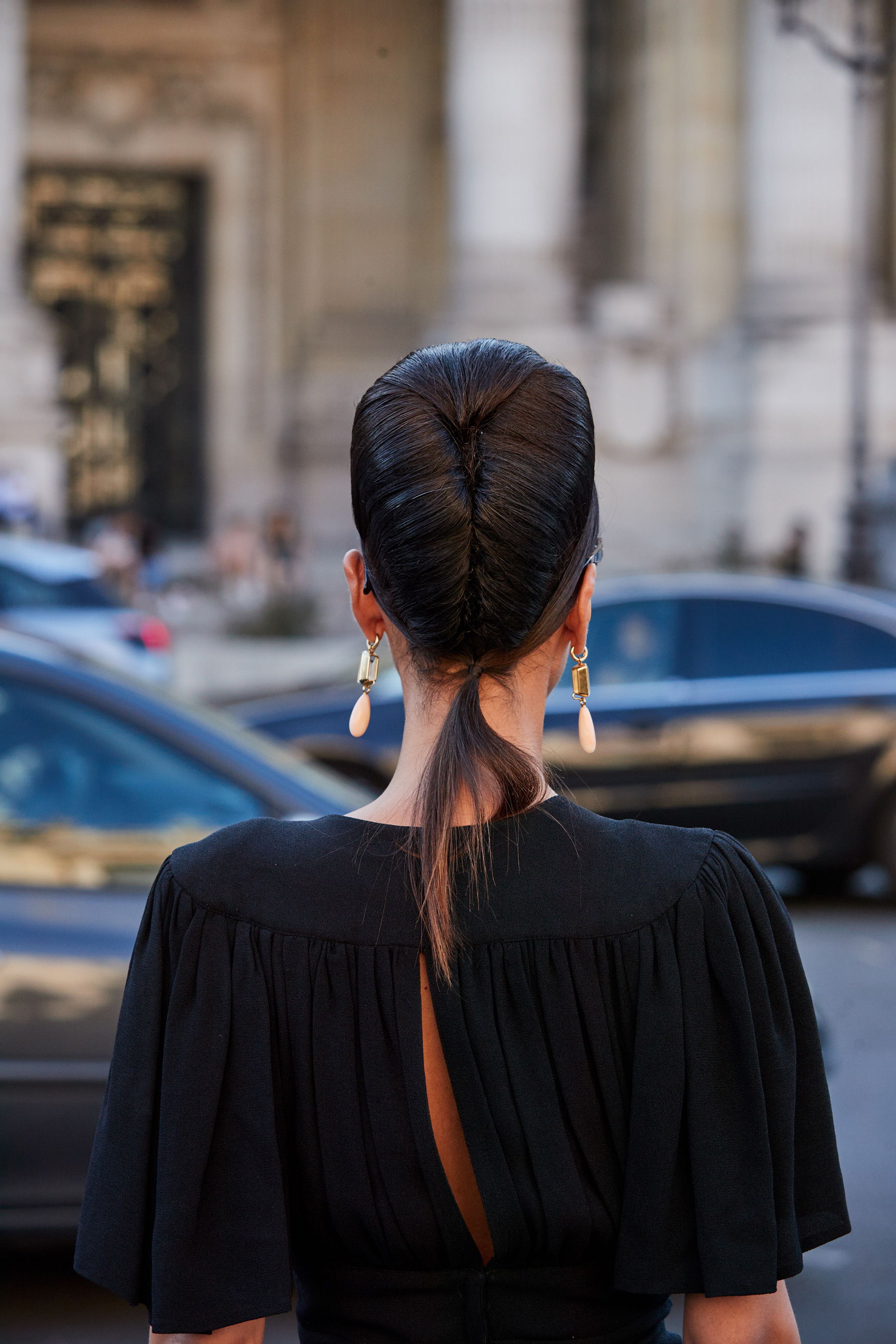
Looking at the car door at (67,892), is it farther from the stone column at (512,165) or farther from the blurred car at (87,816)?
the stone column at (512,165)

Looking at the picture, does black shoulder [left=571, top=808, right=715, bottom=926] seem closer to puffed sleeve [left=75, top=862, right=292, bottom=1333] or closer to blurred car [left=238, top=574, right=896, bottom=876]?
puffed sleeve [left=75, top=862, right=292, bottom=1333]

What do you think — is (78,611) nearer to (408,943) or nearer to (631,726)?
(631,726)

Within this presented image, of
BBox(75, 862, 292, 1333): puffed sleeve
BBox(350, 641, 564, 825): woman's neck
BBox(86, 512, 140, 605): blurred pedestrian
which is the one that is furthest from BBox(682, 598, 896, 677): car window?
BBox(86, 512, 140, 605): blurred pedestrian

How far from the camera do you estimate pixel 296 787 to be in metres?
3.96

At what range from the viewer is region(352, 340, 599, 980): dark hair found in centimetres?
128

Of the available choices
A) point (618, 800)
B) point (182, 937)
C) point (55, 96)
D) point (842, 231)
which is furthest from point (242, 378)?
point (182, 937)

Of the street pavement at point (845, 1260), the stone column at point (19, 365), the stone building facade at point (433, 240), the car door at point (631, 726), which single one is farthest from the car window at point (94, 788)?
the stone building facade at point (433, 240)

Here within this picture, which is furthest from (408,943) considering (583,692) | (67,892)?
(67,892)

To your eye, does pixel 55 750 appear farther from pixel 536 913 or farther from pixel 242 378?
pixel 242 378

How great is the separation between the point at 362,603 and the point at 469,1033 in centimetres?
40

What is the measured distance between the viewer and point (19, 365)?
17547 mm

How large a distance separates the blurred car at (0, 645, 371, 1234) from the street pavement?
271 millimetres

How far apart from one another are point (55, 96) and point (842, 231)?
1085 cm

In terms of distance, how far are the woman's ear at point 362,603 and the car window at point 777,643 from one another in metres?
6.38
